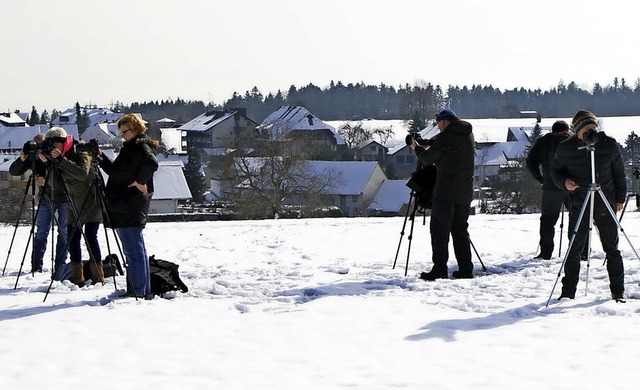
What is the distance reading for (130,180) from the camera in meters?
7.57

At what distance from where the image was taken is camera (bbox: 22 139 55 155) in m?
8.02

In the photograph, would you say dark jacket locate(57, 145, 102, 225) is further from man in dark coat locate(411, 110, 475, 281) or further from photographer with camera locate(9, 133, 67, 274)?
man in dark coat locate(411, 110, 475, 281)

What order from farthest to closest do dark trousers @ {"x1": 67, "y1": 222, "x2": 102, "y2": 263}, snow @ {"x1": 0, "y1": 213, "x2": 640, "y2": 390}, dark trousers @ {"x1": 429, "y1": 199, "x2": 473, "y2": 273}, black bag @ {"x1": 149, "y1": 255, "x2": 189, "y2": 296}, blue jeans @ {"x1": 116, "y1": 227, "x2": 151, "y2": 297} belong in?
dark trousers @ {"x1": 429, "y1": 199, "x2": 473, "y2": 273} → dark trousers @ {"x1": 67, "y1": 222, "x2": 102, "y2": 263} → black bag @ {"x1": 149, "y1": 255, "x2": 189, "y2": 296} → blue jeans @ {"x1": 116, "y1": 227, "x2": 151, "y2": 297} → snow @ {"x1": 0, "y1": 213, "x2": 640, "y2": 390}

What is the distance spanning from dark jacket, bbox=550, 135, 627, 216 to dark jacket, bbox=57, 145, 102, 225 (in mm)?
4677

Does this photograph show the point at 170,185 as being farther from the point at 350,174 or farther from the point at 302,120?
the point at 302,120

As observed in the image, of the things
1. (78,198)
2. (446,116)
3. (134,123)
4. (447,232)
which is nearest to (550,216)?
(447,232)

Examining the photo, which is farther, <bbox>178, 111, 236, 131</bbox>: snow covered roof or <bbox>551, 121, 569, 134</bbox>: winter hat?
<bbox>178, 111, 236, 131</bbox>: snow covered roof

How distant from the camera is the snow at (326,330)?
5.28 meters

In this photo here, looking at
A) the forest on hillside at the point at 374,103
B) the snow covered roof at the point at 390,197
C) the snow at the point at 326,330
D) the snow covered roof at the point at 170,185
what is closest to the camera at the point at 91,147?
the snow at the point at 326,330

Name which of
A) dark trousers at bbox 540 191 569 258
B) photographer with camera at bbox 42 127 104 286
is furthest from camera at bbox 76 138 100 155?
dark trousers at bbox 540 191 569 258

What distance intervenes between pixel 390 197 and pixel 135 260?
47931mm

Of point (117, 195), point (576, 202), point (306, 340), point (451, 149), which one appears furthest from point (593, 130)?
point (117, 195)

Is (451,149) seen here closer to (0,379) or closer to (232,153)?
(0,379)

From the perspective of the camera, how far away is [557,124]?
10453 mm
